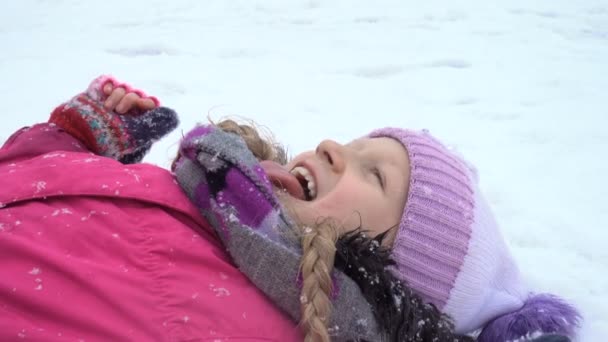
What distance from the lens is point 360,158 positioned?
1249 mm

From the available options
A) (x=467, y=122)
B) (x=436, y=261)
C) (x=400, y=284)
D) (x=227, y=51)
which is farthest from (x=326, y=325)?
(x=227, y=51)

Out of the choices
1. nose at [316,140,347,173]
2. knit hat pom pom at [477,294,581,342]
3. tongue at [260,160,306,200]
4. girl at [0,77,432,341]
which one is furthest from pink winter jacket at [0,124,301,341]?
knit hat pom pom at [477,294,581,342]

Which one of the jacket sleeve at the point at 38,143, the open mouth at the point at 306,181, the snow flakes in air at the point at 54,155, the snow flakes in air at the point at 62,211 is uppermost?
the snow flakes in air at the point at 54,155

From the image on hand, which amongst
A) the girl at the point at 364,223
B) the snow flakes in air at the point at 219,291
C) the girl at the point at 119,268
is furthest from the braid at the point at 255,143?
the snow flakes in air at the point at 219,291

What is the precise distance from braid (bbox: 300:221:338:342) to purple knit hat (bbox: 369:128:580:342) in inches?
8.4

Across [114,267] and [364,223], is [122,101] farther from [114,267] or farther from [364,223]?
[364,223]

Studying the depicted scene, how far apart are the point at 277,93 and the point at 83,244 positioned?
1.56 m

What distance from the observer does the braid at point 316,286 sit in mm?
931

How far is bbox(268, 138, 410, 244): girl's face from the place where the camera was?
1125 millimetres

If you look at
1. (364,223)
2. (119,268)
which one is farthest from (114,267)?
(364,223)

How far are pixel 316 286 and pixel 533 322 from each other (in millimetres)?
537

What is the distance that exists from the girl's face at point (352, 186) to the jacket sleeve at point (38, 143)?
550mm

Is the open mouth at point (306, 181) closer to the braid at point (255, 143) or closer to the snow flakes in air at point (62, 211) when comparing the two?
the braid at point (255, 143)

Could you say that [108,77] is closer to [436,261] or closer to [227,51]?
[436,261]
